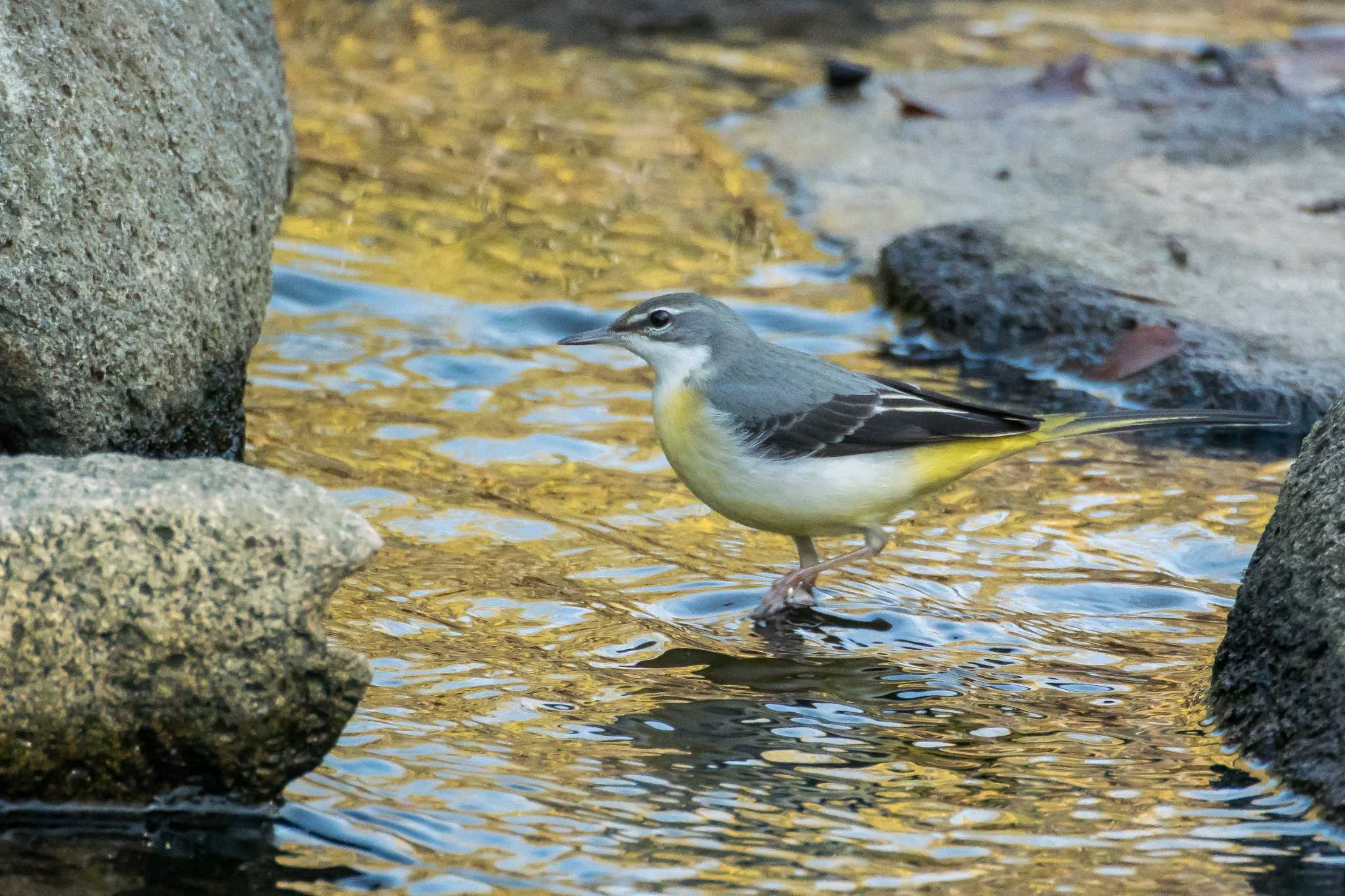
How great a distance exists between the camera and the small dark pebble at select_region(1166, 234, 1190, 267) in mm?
9586

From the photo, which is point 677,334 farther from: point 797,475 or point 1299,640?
point 1299,640

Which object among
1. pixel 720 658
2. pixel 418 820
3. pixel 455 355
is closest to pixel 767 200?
pixel 455 355

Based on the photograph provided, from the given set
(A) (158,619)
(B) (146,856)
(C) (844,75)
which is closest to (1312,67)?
(C) (844,75)

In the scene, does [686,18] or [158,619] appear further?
[686,18]

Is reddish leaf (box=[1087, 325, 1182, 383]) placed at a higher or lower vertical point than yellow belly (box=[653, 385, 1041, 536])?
higher

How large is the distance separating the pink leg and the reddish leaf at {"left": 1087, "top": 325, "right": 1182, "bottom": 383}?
2.31 meters

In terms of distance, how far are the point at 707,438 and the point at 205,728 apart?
2606mm

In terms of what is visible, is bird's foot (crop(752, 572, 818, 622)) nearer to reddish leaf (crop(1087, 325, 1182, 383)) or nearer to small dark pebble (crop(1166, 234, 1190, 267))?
reddish leaf (crop(1087, 325, 1182, 383))

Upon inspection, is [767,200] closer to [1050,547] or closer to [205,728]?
[1050,547]

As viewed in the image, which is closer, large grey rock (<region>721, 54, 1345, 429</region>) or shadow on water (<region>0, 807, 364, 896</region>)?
shadow on water (<region>0, 807, 364, 896</region>)

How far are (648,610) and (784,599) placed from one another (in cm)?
53

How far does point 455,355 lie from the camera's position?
872 centimetres

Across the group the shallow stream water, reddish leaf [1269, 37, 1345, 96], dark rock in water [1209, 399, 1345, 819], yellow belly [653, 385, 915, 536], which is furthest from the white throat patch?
reddish leaf [1269, 37, 1345, 96]

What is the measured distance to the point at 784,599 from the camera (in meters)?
6.36
